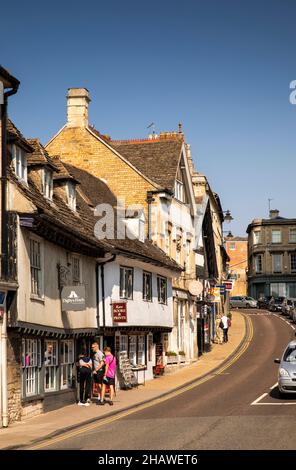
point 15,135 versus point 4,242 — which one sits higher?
point 15,135

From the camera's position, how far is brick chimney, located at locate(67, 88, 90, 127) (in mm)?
41062

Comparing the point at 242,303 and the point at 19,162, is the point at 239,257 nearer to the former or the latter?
the point at 242,303

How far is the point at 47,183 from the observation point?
25.6 metres

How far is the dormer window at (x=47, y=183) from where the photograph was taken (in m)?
25.2

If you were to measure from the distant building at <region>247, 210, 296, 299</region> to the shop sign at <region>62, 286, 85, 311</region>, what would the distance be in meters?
86.0

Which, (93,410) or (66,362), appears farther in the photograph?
(66,362)

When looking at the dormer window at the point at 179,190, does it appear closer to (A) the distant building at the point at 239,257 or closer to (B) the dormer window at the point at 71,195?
(B) the dormer window at the point at 71,195

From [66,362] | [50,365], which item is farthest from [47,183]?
[50,365]

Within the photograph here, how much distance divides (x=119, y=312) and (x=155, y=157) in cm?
1590

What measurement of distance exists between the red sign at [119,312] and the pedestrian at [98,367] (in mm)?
1710

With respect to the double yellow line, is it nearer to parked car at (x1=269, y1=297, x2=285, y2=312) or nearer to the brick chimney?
the brick chimney

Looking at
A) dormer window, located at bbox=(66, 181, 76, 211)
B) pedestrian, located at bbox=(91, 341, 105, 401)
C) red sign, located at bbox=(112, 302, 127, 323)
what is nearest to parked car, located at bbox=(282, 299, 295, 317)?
red sign, located at bbox=(112, 302, 127, 323)
